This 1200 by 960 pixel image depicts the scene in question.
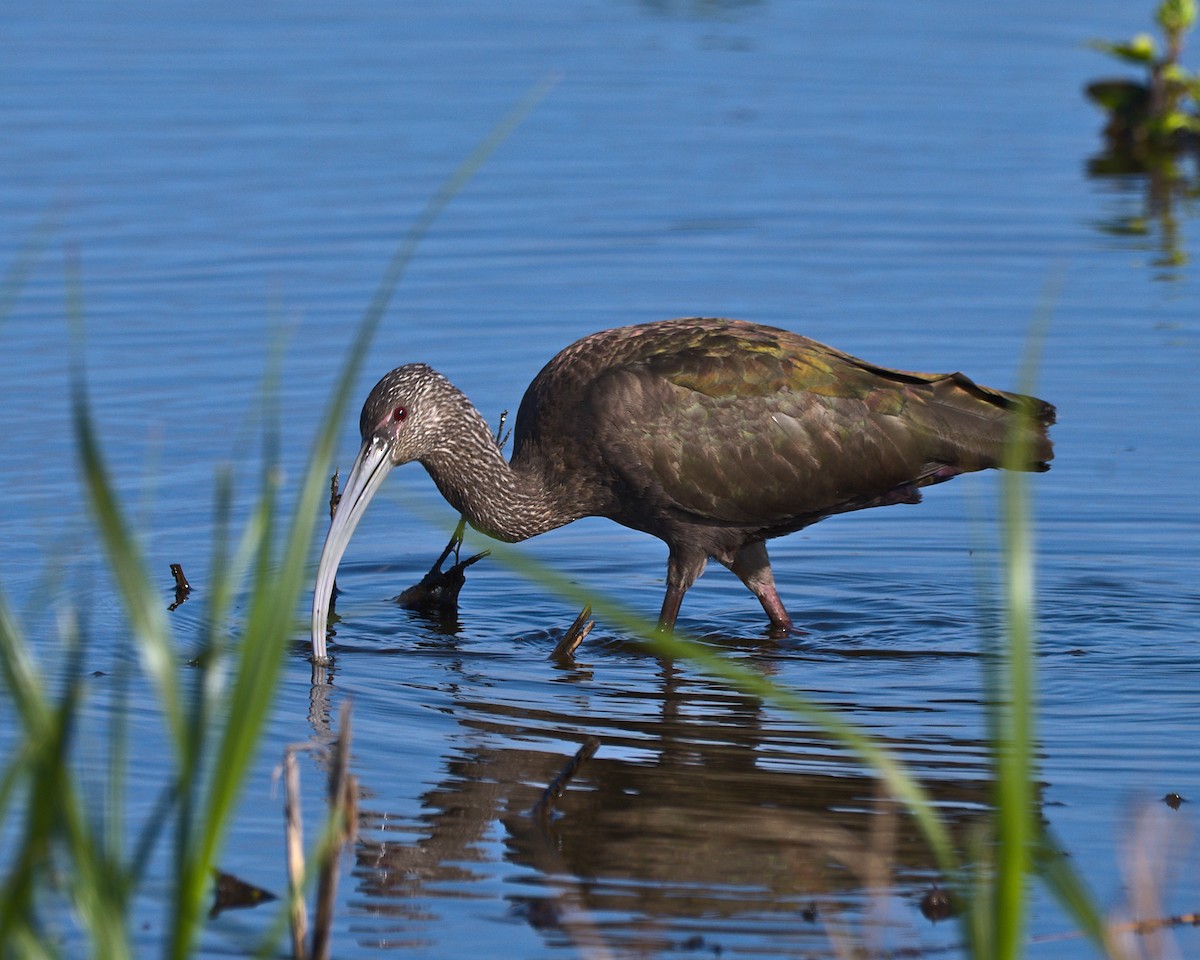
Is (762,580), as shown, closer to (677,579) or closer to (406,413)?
(677,579)

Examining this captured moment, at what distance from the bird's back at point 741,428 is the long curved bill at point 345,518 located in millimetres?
634

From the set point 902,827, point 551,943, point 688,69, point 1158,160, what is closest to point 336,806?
point 551,943

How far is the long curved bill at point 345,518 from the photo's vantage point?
7023 millimetres

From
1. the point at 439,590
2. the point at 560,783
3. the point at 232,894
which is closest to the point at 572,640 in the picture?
the point at 439,590

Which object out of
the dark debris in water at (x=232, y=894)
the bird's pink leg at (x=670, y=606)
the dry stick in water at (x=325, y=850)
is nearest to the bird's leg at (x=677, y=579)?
the bird's pink leg at (x=670, y=606)

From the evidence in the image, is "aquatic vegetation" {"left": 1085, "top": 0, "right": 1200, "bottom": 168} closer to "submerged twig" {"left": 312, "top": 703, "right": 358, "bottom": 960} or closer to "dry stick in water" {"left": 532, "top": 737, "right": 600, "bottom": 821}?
"dry stick in water" {"left": 532, "top": 737, "right": 600, "bottom": 821}

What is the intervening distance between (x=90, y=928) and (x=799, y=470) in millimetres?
4658

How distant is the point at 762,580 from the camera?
7.87 metres

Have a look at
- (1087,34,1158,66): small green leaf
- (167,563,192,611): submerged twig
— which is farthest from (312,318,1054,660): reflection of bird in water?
(1087,34,1158,66): small green leaf

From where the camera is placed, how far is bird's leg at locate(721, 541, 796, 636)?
7.83 meters

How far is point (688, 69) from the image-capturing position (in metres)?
18.1

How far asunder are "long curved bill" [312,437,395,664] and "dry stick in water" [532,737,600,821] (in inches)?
57.9

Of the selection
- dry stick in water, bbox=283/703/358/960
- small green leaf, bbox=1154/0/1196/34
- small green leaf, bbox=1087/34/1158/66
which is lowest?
dry stick in water, bbox=283/703/358/960

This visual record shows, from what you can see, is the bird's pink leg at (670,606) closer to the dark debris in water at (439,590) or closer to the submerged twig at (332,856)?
the dark debris in water at (439,590)
